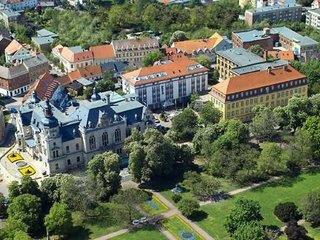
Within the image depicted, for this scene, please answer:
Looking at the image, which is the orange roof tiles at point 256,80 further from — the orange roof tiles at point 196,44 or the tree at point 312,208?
the tree at point 312,208

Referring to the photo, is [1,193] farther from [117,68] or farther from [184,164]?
[117,68]

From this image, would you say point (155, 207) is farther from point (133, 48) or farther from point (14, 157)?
point (133, 48)

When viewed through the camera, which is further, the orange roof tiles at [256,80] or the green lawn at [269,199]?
the orange roof tiles at [256,80]

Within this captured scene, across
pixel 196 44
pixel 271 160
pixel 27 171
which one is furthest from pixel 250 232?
pixel 196 44

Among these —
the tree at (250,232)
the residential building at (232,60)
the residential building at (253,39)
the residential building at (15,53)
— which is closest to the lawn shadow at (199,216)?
the tree at (250,232)

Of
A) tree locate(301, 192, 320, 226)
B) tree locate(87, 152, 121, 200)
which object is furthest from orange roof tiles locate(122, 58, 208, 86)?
tree locate(301, 192, 320, 226)

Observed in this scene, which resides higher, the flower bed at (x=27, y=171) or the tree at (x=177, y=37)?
the tree at (x=177, y=37)
